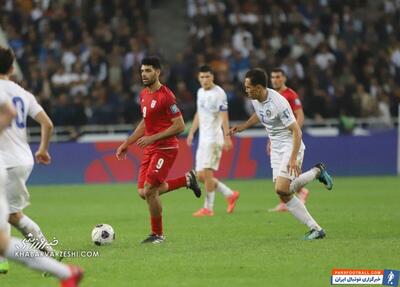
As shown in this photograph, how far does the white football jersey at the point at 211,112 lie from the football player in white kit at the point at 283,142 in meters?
4.69

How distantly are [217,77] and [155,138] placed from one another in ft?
49.1

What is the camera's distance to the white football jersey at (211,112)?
17875 millimetres

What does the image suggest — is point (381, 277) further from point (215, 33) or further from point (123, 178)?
point (215, 33)

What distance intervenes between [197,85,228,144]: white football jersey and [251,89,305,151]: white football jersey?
4706 mm

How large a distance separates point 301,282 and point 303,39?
70.4ft

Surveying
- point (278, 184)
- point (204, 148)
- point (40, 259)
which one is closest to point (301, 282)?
point (40, 259)

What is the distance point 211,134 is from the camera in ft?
59.5

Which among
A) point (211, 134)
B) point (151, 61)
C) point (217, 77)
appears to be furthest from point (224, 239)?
point (217, 77)

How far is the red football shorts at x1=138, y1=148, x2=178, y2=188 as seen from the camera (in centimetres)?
1316

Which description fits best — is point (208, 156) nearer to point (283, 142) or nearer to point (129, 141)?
point (129, 141)

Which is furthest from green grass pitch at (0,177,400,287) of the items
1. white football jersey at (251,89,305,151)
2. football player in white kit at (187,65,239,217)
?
white football jersey at (251,89,305,151)

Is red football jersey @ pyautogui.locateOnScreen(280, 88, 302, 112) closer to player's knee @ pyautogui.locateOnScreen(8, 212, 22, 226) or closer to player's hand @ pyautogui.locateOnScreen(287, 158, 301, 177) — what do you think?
player's hand @ pyautogui.locateOnScreen(287, 158, 301, 177)

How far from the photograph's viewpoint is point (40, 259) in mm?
8141

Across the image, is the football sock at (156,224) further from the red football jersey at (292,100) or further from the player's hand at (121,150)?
the red football jersey at (292,100)
